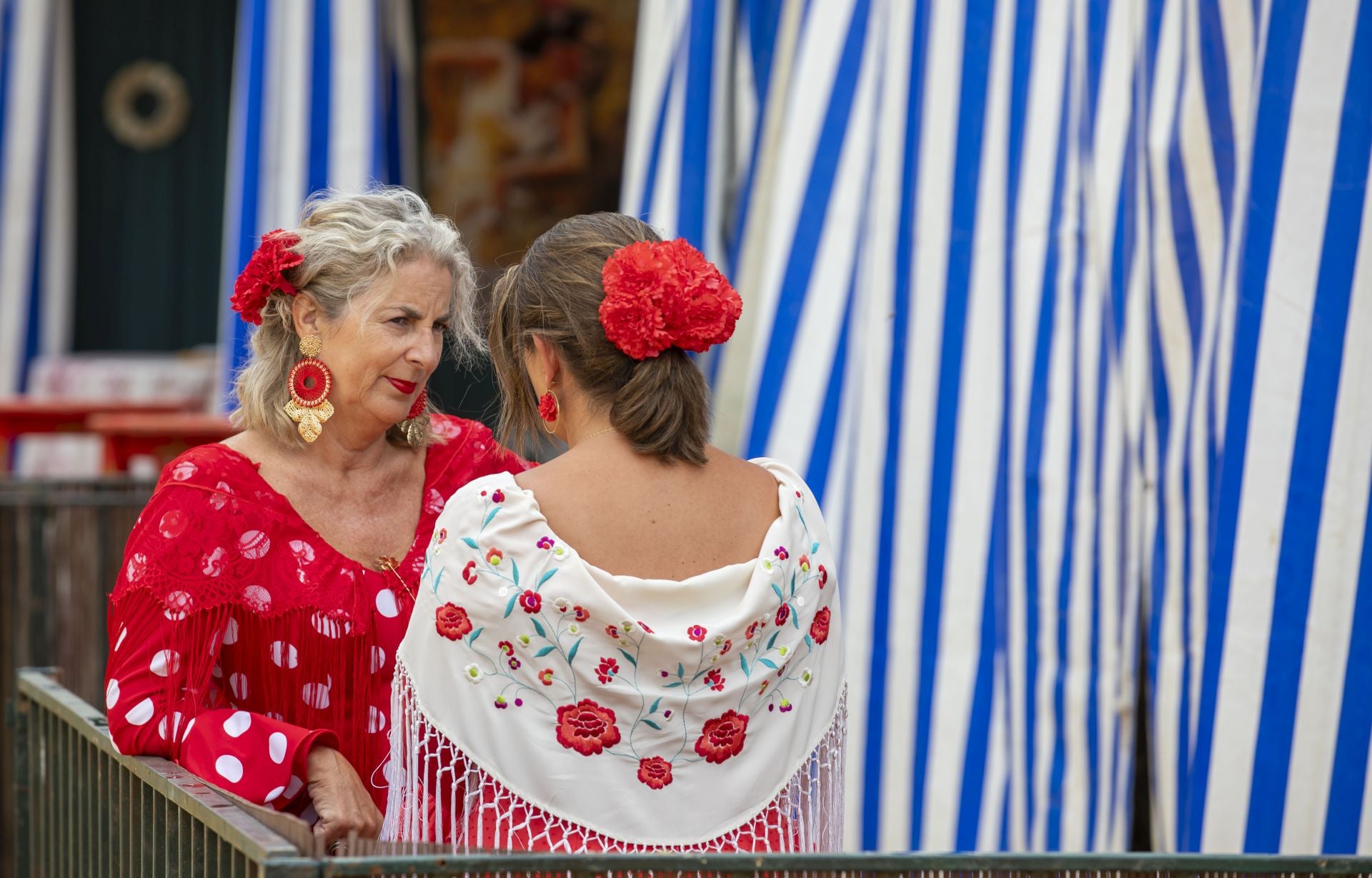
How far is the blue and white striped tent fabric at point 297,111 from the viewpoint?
5.04 meters

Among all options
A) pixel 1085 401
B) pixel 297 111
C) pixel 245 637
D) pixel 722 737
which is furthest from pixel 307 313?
pixel 297 111

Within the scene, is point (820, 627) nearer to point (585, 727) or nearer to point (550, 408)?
point (585, 727)

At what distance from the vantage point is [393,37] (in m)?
6.14

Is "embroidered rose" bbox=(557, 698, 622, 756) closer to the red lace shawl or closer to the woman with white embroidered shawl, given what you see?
the woman with white embroidered shawl

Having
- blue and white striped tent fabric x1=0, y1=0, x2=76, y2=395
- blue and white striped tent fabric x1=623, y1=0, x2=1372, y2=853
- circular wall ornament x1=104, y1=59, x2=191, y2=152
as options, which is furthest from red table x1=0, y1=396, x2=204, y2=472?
circular wall ornament x1=104, y1=59, x2=191, y2=152

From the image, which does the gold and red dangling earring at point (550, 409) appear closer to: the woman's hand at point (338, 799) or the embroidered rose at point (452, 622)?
the embroidered rose at point (452, 622)

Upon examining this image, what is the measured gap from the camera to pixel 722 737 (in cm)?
190

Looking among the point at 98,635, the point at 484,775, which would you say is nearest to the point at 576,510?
the point at 484,775

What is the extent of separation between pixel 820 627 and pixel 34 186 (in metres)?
7.47

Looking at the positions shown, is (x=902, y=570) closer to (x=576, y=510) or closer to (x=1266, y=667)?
(x=1266, y=667)

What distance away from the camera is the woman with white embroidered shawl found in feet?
5.93

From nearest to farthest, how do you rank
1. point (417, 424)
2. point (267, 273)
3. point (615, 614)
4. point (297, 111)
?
point (615, 614), point (267, 273), point (417, 424), point (297, 111)

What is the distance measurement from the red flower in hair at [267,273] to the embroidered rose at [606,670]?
88 centimetres

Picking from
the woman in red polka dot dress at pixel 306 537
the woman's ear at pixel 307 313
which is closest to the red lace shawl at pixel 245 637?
the woman in red polka dot dress at pixel 306 537
